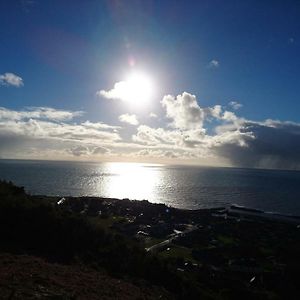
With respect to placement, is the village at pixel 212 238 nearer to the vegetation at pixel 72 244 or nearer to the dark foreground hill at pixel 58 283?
the vegetation at pixel 72 244

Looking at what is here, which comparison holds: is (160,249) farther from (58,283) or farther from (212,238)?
(58,283)

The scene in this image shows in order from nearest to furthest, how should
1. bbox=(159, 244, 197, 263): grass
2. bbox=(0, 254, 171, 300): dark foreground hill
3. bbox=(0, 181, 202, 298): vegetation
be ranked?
1. bbox=(0, 254, 171, 300): dark foreground hill
2. bbox=(0, 181, 202, 298): vegetation
3. bbox=(159, 244, 197, 263): grass

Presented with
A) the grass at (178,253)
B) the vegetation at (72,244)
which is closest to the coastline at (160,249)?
the vegetation at (72,244)

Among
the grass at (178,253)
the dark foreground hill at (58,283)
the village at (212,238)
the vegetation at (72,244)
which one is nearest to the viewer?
the dark foreground hill at (58,283)

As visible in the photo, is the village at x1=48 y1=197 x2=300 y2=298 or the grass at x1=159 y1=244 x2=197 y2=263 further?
the grass at x1=159 y1=244 x2=197 y2=263

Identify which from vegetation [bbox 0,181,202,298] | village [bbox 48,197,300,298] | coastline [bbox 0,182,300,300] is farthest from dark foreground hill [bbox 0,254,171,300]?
village [bbox 48,197,300,298]

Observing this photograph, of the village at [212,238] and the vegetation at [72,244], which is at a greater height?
the vegetation at [72,244]

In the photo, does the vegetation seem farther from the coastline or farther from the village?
the village

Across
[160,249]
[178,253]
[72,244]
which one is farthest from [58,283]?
[160,249]

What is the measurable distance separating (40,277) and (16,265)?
2.45 m

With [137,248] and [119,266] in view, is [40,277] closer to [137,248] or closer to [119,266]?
[119,266]

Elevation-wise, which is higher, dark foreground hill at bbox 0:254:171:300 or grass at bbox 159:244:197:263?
dark foreground hill at bbox 0:254:171:300

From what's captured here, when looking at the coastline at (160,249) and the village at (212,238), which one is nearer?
the coastline at (160,249)

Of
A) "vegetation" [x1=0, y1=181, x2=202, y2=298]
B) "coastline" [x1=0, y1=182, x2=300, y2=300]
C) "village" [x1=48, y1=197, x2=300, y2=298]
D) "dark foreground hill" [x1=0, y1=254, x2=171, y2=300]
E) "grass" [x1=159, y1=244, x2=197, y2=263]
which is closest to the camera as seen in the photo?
"dark foreground hill" [x1=0, y1=254, x2=171, y2=300]
